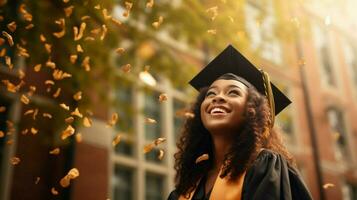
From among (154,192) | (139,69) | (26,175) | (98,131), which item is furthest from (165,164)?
(26,175)

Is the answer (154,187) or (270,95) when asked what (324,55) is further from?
(270,95)

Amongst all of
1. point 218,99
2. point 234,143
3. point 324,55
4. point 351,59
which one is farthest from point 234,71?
point 351,59

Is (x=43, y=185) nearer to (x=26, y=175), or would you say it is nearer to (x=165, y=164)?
(x=26, y=175)

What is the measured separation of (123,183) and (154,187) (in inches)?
36.0

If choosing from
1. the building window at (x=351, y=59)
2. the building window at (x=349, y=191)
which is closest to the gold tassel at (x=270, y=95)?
the building window at (x=349, y=191)

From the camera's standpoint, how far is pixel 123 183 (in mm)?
9734

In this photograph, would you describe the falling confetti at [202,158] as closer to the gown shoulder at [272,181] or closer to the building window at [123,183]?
the gown shoulder at [272,181]

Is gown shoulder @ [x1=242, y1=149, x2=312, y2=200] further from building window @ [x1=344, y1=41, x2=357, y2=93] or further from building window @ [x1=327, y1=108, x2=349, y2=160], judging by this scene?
building window @ [x1=344, y1=41, x2=357, y2=93]

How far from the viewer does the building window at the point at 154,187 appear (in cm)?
1025

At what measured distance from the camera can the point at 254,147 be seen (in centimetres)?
291

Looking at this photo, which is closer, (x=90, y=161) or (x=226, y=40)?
(x=226, y=40)

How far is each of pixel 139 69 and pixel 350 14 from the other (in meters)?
14.0

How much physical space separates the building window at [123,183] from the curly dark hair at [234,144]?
A: 638cm

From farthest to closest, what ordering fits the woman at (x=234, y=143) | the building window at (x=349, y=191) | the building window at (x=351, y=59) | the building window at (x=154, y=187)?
the building window at (x=351, y=59) < the building window at (x=349, y=191) < the building window at (x=154, y=187) < the woman at (x=234, y=143)
